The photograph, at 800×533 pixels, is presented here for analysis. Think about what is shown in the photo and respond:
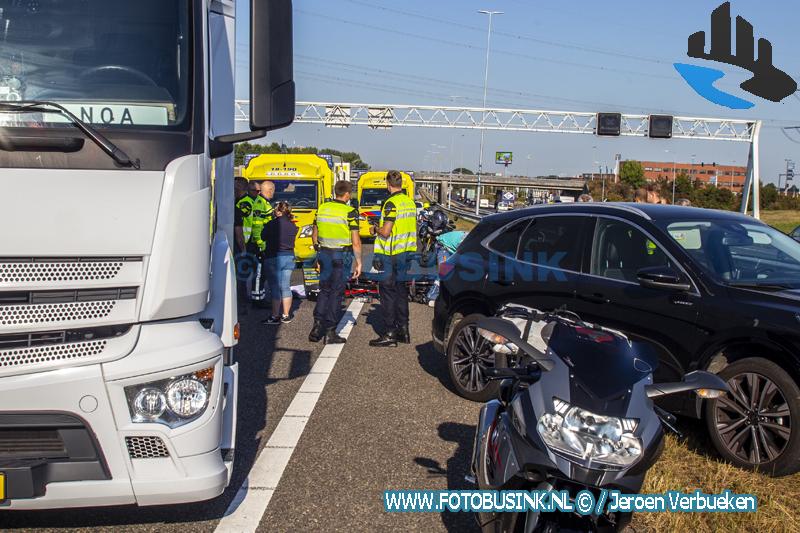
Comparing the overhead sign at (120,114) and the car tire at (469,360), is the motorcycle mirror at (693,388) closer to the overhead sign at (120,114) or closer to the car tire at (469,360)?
the overhead sign at (120,114)

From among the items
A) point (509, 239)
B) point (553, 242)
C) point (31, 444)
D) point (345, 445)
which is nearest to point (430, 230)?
point (509, 239)

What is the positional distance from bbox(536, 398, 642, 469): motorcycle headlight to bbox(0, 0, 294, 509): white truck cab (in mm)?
1661

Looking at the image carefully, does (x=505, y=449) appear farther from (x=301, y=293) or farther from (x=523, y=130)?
(x=523, y=130)

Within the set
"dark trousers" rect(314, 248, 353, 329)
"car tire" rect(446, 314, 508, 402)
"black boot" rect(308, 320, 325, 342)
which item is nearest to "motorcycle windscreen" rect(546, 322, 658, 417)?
"car tire" rect(446, 314, 508, 402)

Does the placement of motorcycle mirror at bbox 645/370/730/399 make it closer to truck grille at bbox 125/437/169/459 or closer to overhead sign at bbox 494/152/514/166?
truck grille at bbox 125/437/169/459

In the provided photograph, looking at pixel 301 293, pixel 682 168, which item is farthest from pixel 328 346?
pixel 682 168

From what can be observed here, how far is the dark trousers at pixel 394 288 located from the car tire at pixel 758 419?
4.48 metres

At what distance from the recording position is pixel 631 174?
409 ft

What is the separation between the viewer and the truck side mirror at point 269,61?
3.87 metres

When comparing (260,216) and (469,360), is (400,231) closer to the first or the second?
(469,360)

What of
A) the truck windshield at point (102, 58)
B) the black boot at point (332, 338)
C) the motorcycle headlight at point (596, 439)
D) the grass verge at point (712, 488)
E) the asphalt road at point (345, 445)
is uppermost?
the truck windshield at point (102, 58)

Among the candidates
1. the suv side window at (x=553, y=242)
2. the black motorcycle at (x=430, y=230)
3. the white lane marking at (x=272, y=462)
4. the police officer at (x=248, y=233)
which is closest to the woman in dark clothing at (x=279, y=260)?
the police officer at (x=248, y=233)

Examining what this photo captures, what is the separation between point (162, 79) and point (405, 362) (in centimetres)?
497

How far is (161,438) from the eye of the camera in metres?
3.29
